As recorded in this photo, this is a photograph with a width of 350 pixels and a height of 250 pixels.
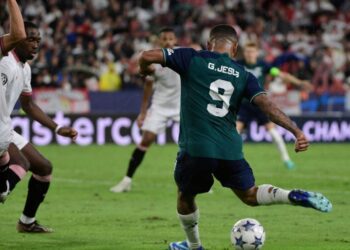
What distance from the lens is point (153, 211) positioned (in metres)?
12.5

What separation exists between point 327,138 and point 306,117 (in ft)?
2.70

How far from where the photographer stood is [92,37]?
28.0 metres

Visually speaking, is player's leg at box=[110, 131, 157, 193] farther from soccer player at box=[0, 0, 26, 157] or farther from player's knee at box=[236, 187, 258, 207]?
player's knee at box=[236, 187, 258, 207]

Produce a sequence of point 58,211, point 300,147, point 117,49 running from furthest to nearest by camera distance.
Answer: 1. point 117,49
2. point 58,211
3. point 300,147

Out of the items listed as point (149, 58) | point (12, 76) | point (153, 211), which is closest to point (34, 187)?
point (12, 76)

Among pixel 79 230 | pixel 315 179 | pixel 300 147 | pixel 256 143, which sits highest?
pixel 300 147

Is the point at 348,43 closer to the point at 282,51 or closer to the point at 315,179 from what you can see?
the point at 282,51

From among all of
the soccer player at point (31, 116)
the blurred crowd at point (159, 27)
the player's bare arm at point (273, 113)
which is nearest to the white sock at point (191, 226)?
the player's bare arm at point (273, 113)

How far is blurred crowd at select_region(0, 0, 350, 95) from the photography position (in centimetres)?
2633

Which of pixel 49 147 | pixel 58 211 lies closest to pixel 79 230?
pixel 58 211

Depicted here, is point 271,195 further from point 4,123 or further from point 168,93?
point 168,93

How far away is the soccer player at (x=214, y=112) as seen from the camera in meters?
8.52

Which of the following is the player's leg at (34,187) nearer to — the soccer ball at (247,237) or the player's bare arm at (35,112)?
the player's bare arm at (35,112)

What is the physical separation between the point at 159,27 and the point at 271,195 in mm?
21554
